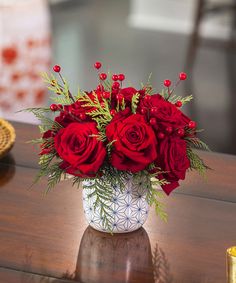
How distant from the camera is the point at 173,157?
128 cm

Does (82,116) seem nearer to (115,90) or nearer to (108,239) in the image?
(115,90)

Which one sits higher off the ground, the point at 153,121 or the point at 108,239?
the point at 153,121

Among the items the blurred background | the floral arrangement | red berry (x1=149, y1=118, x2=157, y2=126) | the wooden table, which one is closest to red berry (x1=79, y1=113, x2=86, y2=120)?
the floral arrangement

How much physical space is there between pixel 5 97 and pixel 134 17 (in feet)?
8.86

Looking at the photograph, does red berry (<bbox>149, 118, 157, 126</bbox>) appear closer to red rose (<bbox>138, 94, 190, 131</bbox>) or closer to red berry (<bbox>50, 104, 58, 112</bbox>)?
red rose (<bbox>138, 94, 190, 131</bbox>)

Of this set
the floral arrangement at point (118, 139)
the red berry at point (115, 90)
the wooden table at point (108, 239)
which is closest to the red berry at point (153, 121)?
the floral arrangement at point (118, 139)

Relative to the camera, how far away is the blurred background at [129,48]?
9.71ft

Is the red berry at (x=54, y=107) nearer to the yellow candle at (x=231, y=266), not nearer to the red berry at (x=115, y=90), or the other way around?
the red berry at (x=115, y=90)

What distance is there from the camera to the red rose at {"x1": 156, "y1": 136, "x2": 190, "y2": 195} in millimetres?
1271

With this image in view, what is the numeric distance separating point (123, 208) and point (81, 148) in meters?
0.17

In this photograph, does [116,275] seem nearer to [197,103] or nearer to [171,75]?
[197,103]

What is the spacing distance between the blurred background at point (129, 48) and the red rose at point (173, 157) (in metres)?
1.63

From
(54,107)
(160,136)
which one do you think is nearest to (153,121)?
(160,136)

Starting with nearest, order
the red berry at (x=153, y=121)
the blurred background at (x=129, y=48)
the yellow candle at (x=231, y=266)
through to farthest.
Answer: the yellow candle at (x=231, y=266) < the red berry at (x=153, y=121) < the blurred background at (x=129, y=48)
